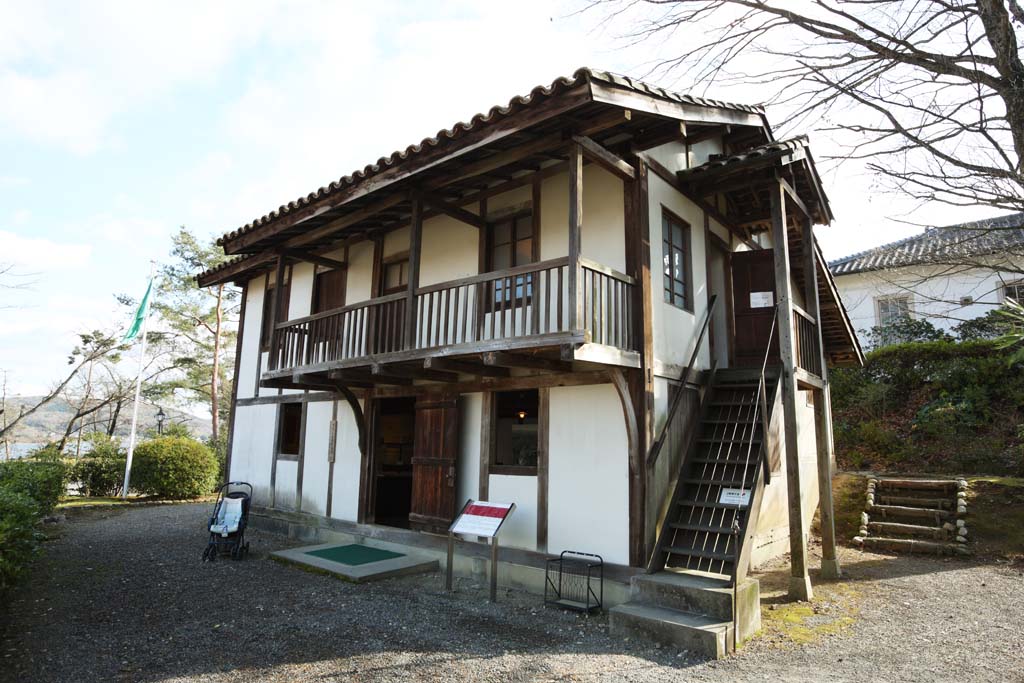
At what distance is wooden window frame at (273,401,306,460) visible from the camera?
36.7 ft

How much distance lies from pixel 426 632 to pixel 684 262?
564 centimetres

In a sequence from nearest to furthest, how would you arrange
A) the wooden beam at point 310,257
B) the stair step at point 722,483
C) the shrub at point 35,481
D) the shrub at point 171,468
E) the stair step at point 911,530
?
1. the stair step at point 722,483
2. the shrub at point 35,481
3. the stair step at point 911,530
4. the wooden beam at point 310,257
5. the shrub at point 171,468

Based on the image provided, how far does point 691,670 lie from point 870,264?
58.6 feet

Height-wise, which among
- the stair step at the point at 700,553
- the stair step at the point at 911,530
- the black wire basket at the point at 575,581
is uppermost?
the stair step at the point at 700,553

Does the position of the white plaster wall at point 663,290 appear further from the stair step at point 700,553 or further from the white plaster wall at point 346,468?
the white plaster wall at point 346,468

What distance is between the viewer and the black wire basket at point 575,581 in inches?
248

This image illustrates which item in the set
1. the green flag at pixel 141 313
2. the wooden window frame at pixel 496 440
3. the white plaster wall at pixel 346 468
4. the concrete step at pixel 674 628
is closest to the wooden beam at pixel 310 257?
the white plaster wall at pixel 346 468

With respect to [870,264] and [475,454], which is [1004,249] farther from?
[870,264]

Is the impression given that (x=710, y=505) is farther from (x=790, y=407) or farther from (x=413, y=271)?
(x=413, y=271)

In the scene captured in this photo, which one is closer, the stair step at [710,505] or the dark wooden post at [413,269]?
the stair step at [710,505]

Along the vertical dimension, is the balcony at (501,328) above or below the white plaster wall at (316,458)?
above

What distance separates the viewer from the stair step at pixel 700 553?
5996mm

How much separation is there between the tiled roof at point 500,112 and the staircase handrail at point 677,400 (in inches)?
110

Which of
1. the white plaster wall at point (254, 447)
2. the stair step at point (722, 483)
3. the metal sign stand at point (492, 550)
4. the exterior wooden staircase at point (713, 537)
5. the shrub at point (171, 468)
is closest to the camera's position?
the exterior wooden staircase at point (713, 537)
